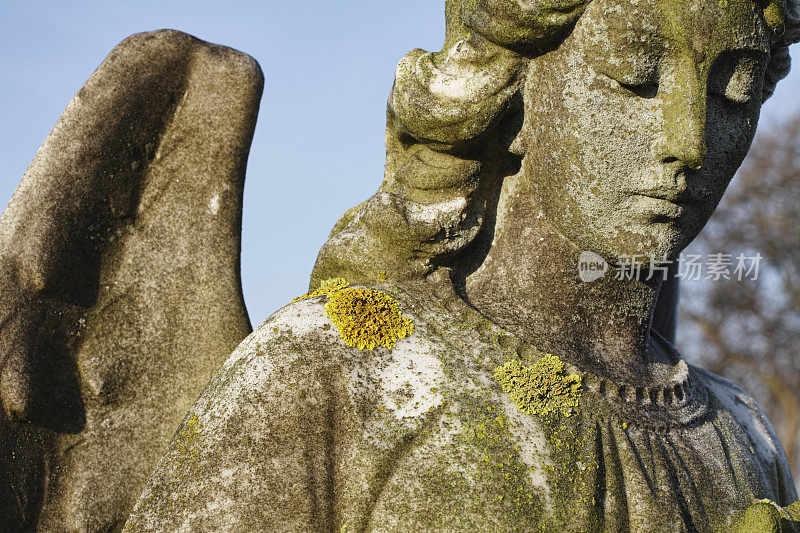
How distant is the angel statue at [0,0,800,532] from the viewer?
6.85 ft

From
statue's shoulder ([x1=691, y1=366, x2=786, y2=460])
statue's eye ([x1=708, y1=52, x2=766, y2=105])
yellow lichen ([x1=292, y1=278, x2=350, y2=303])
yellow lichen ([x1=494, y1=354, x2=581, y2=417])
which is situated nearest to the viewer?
yellow lichen ([x1=494, y1=354, x2=581, y2=417])

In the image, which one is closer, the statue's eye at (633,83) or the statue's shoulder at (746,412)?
the statue's eye at (633,83)

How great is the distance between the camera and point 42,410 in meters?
2.43

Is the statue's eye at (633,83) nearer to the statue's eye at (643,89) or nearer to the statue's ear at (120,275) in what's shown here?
the statue's eye at (643,89)

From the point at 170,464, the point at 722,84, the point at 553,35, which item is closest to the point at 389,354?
the point at 170,464

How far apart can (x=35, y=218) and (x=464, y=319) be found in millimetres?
1237

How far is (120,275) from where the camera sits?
2652 mm

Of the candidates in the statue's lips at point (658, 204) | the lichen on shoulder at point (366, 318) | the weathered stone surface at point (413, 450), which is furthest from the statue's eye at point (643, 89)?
the lichen on shoulder at point (366, 318)

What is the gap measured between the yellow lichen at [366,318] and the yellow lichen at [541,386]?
0.29 metres

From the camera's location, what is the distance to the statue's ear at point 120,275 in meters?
2.42

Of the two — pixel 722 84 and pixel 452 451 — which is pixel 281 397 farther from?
pixel 722 84

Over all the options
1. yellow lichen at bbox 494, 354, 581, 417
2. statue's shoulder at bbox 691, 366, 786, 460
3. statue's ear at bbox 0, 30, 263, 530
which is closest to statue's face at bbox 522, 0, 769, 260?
yellow lichen at bbox 494, 354, 581, 417

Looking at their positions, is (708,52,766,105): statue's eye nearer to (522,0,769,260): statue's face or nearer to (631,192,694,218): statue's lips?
(522,0,769,260): statue's face

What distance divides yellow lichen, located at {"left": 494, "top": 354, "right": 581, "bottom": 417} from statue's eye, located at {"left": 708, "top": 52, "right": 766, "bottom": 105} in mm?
865
